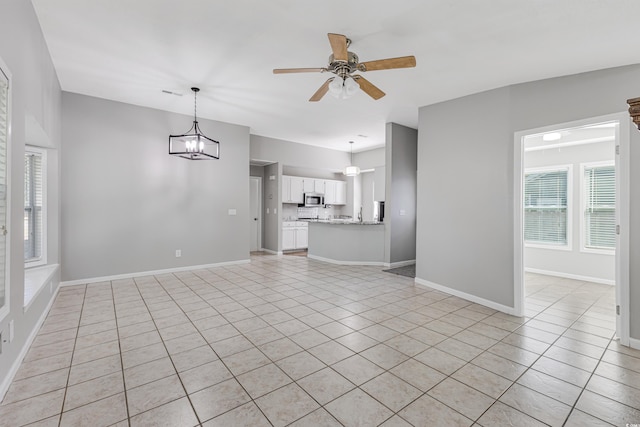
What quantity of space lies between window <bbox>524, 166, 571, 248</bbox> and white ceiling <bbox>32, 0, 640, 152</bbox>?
3.03 meters

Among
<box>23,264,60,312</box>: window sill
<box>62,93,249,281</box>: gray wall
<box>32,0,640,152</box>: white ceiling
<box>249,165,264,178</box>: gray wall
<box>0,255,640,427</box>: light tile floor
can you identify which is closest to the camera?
<box>0,255,640,427</box>: light tile floor

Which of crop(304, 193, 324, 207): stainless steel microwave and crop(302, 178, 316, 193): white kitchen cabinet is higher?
crop(302, 178, 316, 193): white kitchen cabinet

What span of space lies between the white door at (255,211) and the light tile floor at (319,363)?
13.6 feet

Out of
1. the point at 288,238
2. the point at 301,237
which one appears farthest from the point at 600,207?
the point at 288,238

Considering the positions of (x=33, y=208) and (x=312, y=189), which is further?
(x=312, y=189)

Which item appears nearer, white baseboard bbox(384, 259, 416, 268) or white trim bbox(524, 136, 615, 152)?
white trim bbox(524, 136, 615, 152)

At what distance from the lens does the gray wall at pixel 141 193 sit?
14.8 ft

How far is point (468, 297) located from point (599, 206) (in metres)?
3.17

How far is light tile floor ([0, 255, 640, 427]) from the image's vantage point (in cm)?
181

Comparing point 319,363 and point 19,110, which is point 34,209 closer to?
point 19,110

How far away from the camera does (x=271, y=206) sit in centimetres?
802

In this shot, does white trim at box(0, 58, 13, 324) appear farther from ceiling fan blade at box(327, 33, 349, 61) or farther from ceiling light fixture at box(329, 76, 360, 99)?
ceiling light fixture at box(329, 76, 360, 99)

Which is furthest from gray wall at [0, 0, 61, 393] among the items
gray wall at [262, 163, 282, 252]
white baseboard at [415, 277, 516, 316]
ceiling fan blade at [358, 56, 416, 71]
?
gray wall at [262, 163, 282, 252]

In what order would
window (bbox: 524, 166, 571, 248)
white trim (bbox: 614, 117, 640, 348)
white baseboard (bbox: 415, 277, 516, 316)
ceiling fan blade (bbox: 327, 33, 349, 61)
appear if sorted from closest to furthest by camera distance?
ceiling fan blade (bbox: 327, 33, 349, 61)
white trim (bbox: 614, 117, 640, 348)
white baseboard (bbox: 415, 277, 516, 316)
window (bbox: 524, 166, 571, 248)
